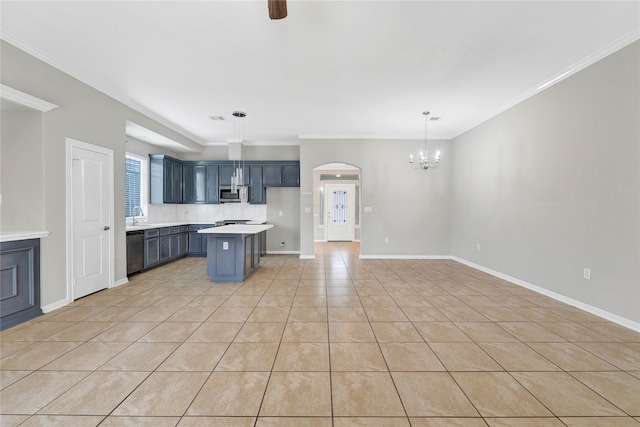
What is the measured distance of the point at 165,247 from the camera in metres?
5.59

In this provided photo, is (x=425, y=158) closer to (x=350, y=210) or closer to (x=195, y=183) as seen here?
(x=350, y=210)

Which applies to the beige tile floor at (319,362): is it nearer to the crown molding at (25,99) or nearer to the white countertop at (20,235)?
the white countertop at (20,235)

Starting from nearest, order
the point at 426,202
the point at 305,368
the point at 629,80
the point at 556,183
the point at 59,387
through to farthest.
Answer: the point at 59,387 → the point at 305,368 → the point at 629,80 → the point at 556,183 → the point at 426,202

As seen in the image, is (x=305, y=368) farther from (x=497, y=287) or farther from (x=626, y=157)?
(x=626, y=157)

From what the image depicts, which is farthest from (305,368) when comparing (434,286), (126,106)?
(126,106)

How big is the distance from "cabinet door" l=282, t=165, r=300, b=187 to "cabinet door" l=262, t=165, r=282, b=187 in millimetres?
132

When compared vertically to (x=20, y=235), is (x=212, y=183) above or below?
above

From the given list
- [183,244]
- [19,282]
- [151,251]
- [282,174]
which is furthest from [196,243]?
[19,282]

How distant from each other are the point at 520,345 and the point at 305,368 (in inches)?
78.6

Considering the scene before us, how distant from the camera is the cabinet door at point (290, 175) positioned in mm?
6762

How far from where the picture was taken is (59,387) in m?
1.79

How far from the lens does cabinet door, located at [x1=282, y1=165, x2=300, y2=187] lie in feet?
22.2

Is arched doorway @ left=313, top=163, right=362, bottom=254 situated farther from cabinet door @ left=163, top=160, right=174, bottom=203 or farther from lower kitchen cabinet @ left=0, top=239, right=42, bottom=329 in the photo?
lower kitchen cabinet @ left=0, top=239, right=42, bottom=329

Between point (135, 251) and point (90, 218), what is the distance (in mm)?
1305
